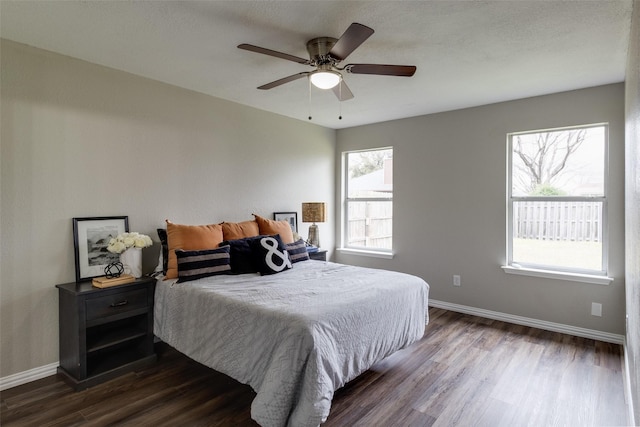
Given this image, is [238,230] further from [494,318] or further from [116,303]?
[494,318]

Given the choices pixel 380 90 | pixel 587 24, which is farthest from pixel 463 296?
pixel 587 24

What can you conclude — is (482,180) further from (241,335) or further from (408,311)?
(241,335)

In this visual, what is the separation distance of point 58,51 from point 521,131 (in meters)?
4.45

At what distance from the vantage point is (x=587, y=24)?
223 cm

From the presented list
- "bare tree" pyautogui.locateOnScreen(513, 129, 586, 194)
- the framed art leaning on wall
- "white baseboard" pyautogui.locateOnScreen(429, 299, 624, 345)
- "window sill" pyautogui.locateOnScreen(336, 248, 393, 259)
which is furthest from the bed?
"bare tree" pyautogui.locateOnScreen(513, 129, 586, 194)

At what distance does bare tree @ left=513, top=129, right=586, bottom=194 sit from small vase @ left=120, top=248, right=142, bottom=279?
403 centimetres

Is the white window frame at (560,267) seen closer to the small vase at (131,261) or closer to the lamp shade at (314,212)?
the lamp shade at (314,212)

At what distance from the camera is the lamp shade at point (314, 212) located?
14.7 feet

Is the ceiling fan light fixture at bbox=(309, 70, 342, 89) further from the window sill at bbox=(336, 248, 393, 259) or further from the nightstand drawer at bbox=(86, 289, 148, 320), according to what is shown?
the window sill at bbox=(336, 248, 393, 259)

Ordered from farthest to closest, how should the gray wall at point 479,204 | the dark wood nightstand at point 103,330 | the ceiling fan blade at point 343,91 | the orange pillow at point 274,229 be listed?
the orange pillow at point 274,229
the gray wall at point 479,204
the ceiling fan blade at point 343,91
the dark wood nightstand at point 103,330

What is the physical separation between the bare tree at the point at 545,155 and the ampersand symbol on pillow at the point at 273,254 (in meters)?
2.79

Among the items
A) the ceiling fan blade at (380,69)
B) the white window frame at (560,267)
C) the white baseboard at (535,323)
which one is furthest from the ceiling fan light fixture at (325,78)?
the white baseboard at (535,323)

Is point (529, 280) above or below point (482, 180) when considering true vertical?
below

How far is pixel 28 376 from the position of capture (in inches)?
102
